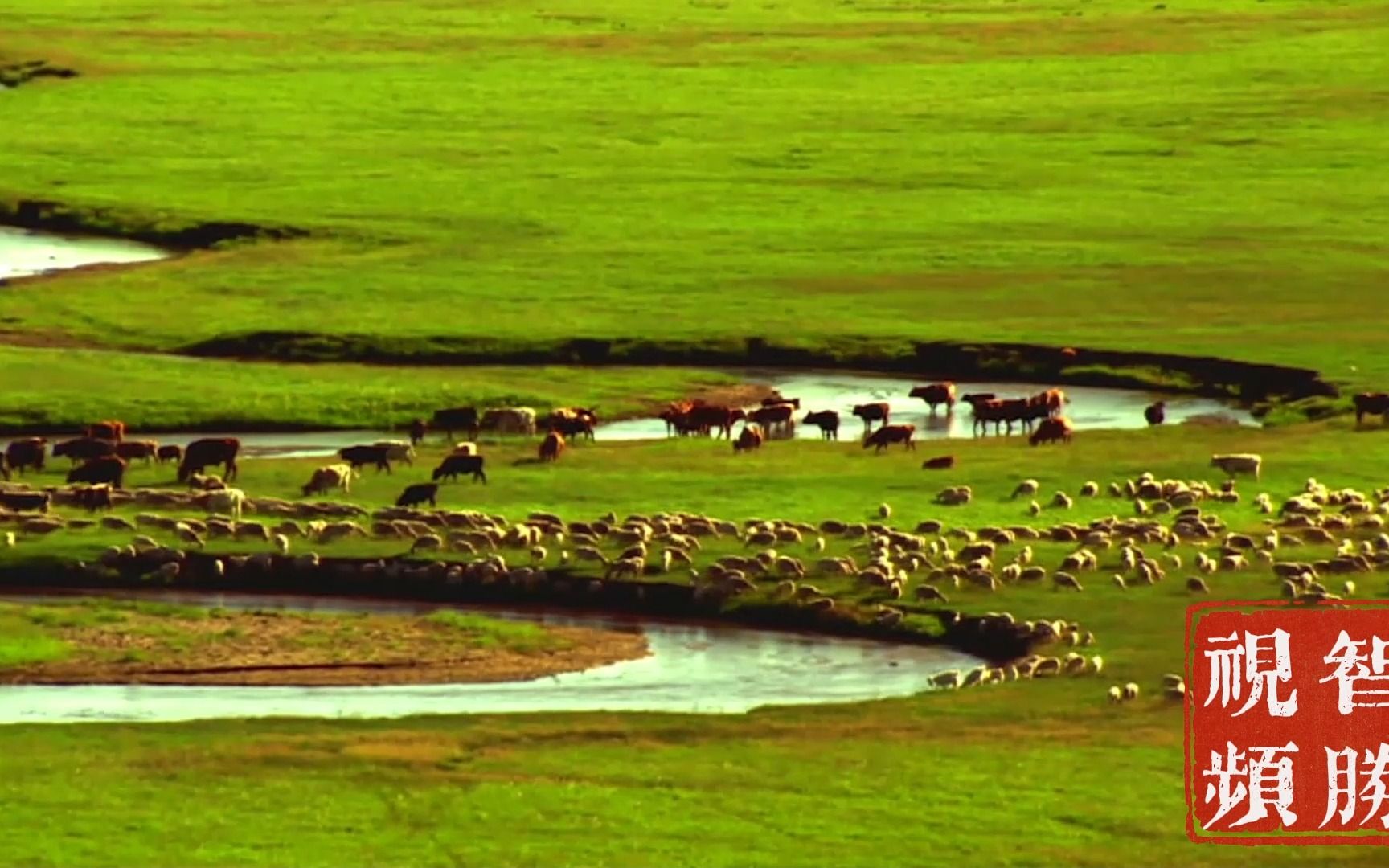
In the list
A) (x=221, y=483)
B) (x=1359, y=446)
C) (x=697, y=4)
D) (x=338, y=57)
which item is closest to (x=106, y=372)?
(x=221, y=483)

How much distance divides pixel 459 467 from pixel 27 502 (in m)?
6.34

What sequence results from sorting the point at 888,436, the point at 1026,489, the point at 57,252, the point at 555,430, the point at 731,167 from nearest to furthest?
the point at 1026,489
the point at 888,436
the point at 555,430
the point at 57,252
the point at 731,167

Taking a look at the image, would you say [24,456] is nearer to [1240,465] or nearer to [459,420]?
[459,420]

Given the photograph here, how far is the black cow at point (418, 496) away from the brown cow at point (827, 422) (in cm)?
887

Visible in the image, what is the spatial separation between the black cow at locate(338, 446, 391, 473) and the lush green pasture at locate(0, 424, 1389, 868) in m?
12.2

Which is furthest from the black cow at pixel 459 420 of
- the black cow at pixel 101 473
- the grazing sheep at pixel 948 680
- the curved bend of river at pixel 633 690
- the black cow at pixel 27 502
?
the grazing sheep at pixel 948 680

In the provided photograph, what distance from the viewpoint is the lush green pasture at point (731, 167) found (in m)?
63.3

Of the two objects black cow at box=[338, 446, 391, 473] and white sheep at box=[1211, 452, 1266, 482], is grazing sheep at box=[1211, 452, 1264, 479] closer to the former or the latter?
white sheep at box=[1211, 452, 1266, 482]

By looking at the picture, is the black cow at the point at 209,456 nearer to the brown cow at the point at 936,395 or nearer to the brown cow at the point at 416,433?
the brown cow at the point at 416,433

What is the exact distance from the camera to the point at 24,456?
1829 inches

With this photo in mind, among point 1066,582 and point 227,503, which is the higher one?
point 227,503

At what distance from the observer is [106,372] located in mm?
55562

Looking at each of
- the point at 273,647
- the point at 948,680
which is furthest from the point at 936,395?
the point at 273,647

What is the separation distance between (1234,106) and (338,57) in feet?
105
